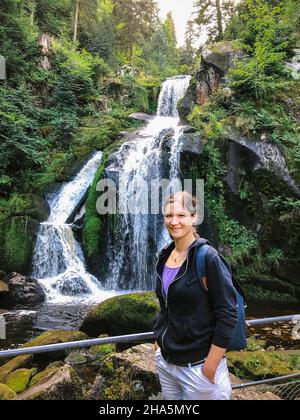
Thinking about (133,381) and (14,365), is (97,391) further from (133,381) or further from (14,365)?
(14,365)

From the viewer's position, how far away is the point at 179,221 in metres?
2.21

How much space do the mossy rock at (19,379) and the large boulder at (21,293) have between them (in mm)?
4688

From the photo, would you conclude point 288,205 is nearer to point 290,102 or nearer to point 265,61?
point 290,102

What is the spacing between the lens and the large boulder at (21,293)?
998 cm

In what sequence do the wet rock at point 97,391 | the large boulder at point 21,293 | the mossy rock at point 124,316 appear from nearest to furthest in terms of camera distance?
the wet rock at point 97,391 < the mossy rock at point 124,316 < the large boulder at point 21,293

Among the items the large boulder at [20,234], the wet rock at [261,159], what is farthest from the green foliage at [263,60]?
the large boulder at [20,234]

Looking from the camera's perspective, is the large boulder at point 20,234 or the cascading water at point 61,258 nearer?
the cascading water at point 61,258

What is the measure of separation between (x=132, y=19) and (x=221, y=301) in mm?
31686

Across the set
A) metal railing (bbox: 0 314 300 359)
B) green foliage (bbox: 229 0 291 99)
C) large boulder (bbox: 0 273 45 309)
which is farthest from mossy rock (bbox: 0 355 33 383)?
green foliage (bbox: 229 0 291 99)

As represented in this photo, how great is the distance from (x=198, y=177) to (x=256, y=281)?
4105 millimetres

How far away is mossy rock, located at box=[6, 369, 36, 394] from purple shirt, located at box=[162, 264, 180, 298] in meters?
4.06

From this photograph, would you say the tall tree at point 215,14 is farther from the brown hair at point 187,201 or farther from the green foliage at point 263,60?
the brown hair at point 187,201

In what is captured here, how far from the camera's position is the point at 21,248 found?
12.1 meters

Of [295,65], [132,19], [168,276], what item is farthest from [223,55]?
[168,276]
